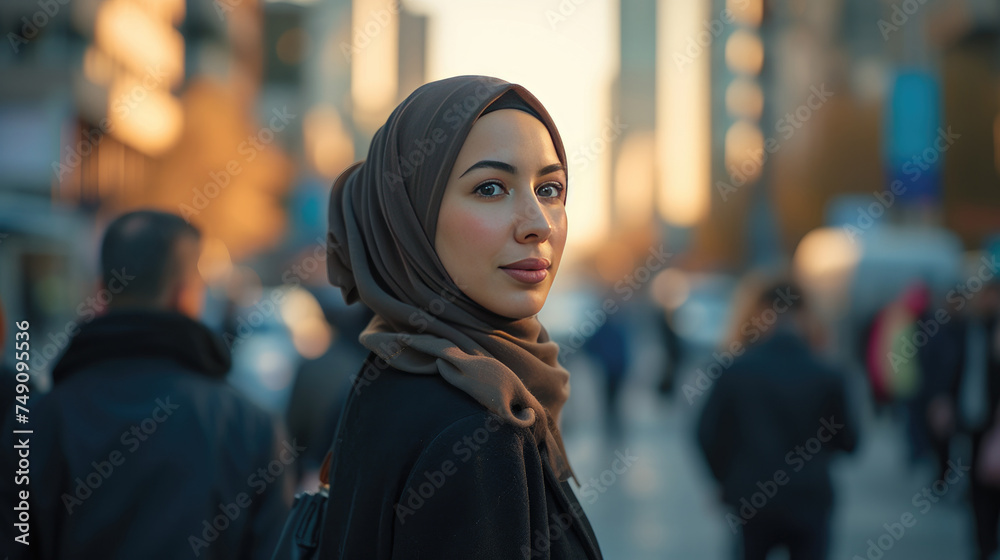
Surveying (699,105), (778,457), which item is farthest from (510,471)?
(699,105)

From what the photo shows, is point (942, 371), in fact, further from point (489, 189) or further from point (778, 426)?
point (489, 189)

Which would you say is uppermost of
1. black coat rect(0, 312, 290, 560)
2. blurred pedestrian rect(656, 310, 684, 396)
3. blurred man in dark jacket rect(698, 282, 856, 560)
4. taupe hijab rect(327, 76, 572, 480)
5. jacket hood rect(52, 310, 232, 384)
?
taupe hijab rect(327, 76, 572, 480)

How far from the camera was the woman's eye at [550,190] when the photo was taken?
1.92 metres

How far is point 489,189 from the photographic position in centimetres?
185

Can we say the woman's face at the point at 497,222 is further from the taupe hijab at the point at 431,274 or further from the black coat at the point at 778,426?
the black coat at the point at 778,426

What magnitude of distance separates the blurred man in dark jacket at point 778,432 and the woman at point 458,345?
10.8 ft

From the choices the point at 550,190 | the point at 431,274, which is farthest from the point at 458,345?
the point at 550,190

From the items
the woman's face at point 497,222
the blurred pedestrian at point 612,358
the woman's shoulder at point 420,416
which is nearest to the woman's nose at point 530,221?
the woman's face at point 497,222

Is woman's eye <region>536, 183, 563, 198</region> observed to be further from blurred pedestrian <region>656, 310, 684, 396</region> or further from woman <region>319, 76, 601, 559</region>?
blurred pedestrian <region>656, 310, 684, 396</region>

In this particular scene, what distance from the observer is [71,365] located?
9.12 feet

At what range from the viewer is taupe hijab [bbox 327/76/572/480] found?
1787 millimetres

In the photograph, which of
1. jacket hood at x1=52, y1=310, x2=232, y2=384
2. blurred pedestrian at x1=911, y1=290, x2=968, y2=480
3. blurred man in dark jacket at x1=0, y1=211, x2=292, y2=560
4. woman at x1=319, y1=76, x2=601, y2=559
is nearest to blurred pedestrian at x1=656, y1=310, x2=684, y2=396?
blurred pedestrian at x1=911, y1=290, x2=968, y2=480

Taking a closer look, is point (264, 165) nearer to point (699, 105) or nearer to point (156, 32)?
point (156, 32)

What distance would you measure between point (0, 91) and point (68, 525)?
2583 cm
